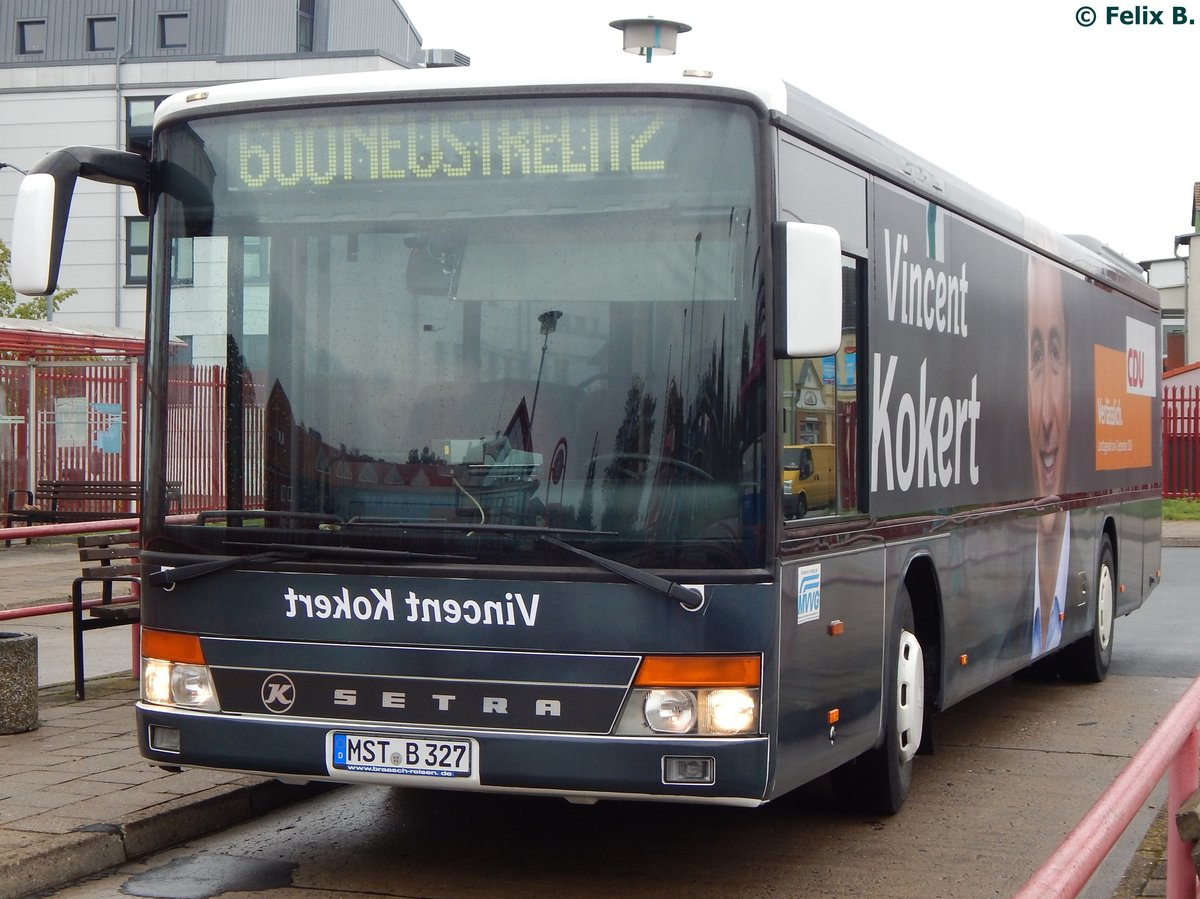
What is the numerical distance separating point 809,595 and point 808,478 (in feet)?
1.35

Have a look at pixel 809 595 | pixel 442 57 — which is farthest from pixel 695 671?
pixel 442 57

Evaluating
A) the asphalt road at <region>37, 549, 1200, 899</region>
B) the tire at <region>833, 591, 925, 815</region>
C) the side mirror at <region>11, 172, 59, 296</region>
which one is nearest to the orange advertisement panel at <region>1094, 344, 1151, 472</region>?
the asphalt road at <region>37, 549, 1200, 899</region>

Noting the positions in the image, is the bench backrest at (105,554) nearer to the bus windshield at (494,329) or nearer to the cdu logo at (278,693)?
the bus windshield at (494,329)

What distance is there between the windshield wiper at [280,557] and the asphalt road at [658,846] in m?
1.14

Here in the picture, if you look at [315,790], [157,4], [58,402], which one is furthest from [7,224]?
[315,790]

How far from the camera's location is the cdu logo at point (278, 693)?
19.3ft

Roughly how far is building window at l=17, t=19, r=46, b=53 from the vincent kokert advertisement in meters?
48.4

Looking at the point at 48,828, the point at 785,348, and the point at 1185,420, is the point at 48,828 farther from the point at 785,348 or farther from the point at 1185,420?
the point at 1185,420

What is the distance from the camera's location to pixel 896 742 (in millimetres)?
7223

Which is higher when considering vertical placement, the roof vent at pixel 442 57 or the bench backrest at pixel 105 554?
the roof vent at pixel 442 57

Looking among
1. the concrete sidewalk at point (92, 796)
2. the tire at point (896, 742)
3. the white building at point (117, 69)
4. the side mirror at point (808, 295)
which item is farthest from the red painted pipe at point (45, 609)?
the white building at point (117, 69)

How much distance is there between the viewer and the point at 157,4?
5231cm

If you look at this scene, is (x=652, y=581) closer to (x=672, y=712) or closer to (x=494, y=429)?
(x=672, y=712)

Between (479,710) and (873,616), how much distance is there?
75.1 inches
